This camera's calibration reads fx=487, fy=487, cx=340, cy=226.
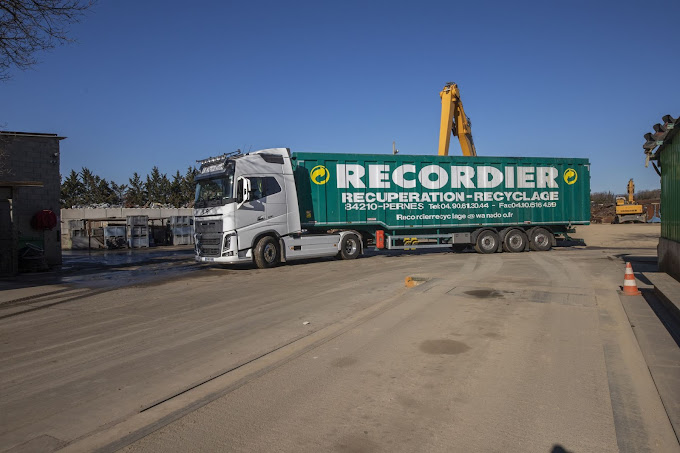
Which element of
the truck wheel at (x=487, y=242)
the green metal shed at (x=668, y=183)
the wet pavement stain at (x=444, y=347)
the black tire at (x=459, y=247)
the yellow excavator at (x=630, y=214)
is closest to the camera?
the wet pavement stain at (x=444, y=347)

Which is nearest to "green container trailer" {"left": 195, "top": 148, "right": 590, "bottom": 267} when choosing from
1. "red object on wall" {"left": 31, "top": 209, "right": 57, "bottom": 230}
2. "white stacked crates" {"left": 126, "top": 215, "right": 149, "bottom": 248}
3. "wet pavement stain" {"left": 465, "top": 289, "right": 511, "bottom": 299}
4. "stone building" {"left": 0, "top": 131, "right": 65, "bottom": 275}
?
"red object on wall" {"left": 31, "top": 209, "right": 57, "bottom": 230}

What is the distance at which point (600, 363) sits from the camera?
540 cm

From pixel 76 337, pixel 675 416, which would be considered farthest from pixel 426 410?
pixel 76 337

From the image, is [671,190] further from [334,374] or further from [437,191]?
[334,374]

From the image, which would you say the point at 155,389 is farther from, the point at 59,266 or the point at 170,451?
the point at 59,266

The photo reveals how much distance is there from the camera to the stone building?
17.3m

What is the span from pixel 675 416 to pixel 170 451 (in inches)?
158

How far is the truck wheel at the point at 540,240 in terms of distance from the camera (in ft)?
66.7

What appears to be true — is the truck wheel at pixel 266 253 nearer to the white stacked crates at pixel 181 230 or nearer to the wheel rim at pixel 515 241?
the wheel rim at pixel 515 241

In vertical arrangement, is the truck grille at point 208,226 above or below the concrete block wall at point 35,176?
below

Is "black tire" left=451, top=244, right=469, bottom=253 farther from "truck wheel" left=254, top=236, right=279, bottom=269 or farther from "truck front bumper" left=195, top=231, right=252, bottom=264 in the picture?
"truck front bumper" left=195, top=231, right=252, bottom=264

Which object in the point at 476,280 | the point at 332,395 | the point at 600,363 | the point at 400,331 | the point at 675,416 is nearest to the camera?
the point at 675,416

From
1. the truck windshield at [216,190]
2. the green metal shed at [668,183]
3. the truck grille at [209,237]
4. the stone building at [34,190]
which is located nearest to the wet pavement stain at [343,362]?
the green metal shed at [668,183]

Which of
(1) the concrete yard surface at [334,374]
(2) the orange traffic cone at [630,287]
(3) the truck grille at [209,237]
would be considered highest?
(3) the truck grille at [209,237]
